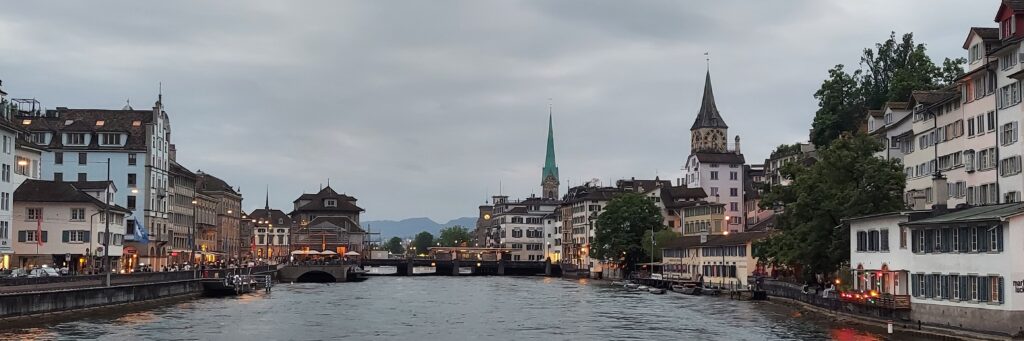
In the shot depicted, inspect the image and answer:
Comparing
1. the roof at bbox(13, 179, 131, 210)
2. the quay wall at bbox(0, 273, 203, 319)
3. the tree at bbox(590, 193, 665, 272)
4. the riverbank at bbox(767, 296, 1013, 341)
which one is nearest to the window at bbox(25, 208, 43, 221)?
the roof at bbox(13, 179, 131, 210)

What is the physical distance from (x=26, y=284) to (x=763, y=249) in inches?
2621

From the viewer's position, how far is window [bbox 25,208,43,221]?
115 m

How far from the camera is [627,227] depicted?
184000 mm

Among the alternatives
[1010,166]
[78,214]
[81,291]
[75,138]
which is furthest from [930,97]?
[75,138]

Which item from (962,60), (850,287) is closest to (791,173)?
(850,287)

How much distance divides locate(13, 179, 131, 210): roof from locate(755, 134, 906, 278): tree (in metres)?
69.7

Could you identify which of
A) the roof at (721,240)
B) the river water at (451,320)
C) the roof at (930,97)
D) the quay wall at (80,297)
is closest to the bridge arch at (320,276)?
the roof at (721,240)

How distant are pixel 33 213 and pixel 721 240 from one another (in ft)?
263

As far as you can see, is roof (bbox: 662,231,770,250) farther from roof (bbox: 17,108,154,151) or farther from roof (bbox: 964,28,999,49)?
roof (bbox: 17,108,154,151)

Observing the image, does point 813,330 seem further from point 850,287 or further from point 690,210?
point 690,210

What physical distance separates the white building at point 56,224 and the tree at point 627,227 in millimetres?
87255

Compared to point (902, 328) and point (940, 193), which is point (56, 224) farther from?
point (940, 193)

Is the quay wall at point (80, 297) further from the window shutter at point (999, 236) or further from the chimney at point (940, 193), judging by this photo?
the chimney at point (940, 193)

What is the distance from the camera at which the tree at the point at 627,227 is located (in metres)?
183
